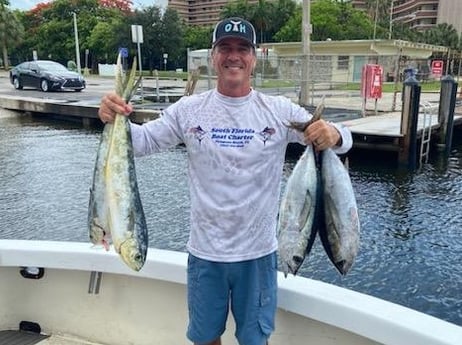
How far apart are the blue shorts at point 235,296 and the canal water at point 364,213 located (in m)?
3.74

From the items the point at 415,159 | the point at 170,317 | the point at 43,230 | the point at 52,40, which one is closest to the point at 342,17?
the point at 52,40

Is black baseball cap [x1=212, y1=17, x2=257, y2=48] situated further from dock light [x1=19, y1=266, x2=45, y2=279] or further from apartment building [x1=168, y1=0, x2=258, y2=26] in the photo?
apartment building [x1=168, y1=0, x2=258, y2=26]

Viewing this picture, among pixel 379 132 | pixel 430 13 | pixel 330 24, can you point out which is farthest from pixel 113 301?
pixel 430 13

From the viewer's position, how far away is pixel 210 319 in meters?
2.12

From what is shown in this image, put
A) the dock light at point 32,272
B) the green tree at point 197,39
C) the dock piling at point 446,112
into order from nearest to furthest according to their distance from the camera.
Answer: the dock light at point 32,272
the dock piling at point 446,112
the green tree at point 197,39

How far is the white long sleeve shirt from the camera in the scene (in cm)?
200

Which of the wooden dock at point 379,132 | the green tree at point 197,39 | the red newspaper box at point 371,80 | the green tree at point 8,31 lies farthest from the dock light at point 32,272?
the green tree at point 197,39

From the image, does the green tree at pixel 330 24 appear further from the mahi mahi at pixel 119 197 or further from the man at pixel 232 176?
the mahi mahi at pixel 119 197

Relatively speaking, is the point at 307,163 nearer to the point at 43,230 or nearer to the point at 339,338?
the point at 339,338

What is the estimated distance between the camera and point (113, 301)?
293cm

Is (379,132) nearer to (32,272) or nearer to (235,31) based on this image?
(32,272)

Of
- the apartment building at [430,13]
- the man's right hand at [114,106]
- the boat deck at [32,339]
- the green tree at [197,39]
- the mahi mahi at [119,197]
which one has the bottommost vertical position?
the boat deck at [32,339]

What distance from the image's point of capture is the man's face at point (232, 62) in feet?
6.53

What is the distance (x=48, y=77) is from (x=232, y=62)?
23550 mm
